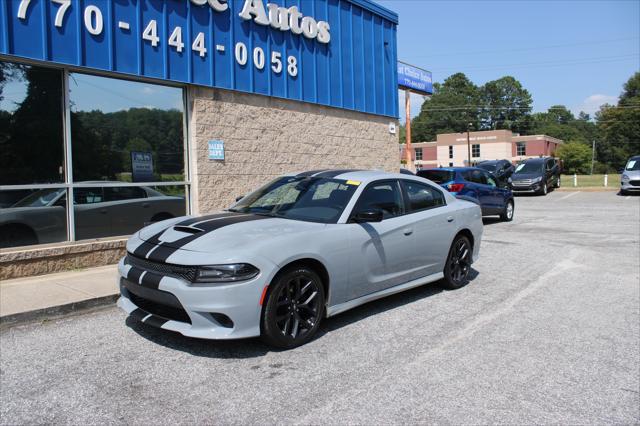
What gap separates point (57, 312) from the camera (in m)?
5.53

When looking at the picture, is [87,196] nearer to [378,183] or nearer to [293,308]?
[378,183]

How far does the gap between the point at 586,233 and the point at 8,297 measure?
1207 cm

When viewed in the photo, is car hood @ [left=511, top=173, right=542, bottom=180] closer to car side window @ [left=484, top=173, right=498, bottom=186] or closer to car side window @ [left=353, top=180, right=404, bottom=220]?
car side window @ [left=484, top=173, right=498, bottom=186]

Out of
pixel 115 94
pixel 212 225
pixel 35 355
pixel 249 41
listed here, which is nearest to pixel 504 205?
pixel 249 41

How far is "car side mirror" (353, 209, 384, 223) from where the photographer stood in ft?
16.4

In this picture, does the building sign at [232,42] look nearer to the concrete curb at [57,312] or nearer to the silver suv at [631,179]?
the concrete curb at [57,312]

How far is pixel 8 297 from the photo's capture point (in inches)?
233

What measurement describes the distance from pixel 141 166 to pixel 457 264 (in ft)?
17.6

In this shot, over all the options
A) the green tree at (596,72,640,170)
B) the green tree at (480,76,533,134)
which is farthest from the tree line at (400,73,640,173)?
the green tree at (596,72,640,170)

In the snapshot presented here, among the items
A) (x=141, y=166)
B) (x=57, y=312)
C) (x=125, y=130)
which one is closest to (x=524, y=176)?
(x=141, y=166)

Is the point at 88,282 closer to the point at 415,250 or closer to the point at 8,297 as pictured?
the point at 8,297

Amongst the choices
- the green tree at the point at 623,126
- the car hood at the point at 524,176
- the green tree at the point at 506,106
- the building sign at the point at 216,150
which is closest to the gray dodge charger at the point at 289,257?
the building sign at the point at 216,150

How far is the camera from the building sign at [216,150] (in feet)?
31.3

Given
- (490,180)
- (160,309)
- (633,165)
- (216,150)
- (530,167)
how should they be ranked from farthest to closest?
(530,167), (633,165), (490,180), (216,150), (160,309)
